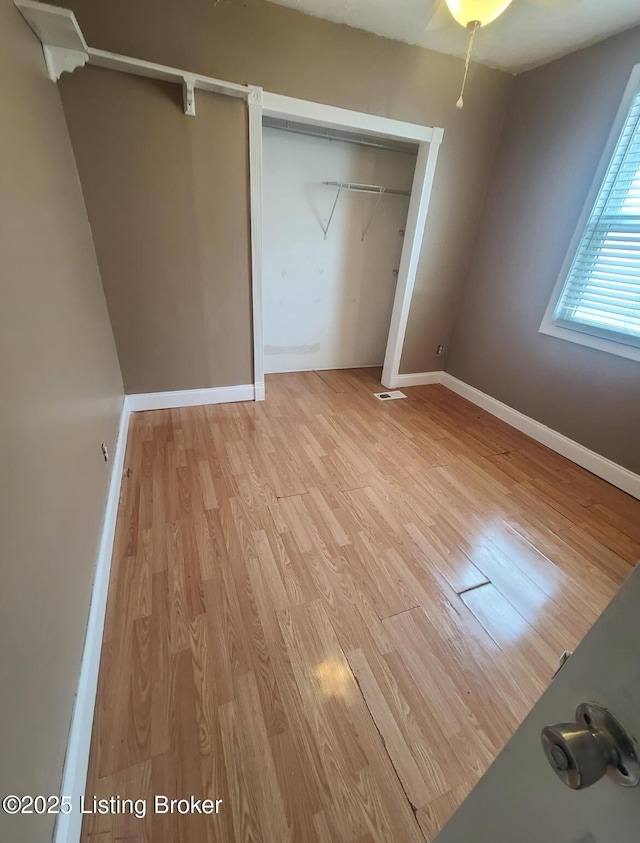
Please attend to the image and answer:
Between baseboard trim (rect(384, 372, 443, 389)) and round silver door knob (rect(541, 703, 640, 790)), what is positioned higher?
round silver door knob (rect(541, 703, 640, 790))

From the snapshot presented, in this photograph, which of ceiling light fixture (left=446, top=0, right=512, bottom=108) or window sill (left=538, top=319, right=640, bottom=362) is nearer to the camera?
ceiling light fixture (left=446, top=0, right=512, bottom=108)

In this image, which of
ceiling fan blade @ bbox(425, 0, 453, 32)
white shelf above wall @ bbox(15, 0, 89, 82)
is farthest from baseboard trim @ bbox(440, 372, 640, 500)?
white shelf above wall @ bbox(15, 0, 89, 82)

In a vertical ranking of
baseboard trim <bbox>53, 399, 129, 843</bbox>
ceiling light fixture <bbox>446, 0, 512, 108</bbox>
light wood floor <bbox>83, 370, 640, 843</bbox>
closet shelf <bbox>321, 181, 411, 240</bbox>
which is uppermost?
ceiling light fixture <bbox>446, 0, 512, 108</bbox>

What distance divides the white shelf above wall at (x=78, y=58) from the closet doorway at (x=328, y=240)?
2.70ft

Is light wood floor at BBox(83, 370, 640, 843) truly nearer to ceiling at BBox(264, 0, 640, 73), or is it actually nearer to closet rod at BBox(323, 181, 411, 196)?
closet rod at BBox(323, 181, 411, 196)

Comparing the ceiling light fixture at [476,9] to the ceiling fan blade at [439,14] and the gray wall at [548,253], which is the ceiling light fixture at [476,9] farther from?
the gray wall at [548,253]

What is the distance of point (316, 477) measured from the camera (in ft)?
6.84

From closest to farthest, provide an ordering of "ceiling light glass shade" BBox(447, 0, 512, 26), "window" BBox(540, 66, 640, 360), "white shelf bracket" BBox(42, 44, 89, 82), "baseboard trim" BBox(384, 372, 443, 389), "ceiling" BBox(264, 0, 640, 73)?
"ceiling light glass shade" BBox(447, 0, 512, 26) < "white shelf bracket" BBox(42, 44, 89, 82) < "ceiling" BBox(264, 0, 640, 73) < "window" BBox(540, 66, 640, 360) < "baseboard trim" BBox(384, 372, 443, 389)

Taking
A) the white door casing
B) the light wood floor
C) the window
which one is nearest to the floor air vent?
the light wood floor

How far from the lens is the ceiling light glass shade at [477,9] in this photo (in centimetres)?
135

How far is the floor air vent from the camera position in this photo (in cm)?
316

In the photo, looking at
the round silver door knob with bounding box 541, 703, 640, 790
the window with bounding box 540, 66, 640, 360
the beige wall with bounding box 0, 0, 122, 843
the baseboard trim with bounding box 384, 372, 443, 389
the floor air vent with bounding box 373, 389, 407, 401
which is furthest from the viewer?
the baseboard trim with bounding box 384, 372, 443, 389

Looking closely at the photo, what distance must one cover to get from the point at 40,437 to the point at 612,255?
3.02 metres

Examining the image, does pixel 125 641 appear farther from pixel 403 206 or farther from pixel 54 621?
pixel 403 206
